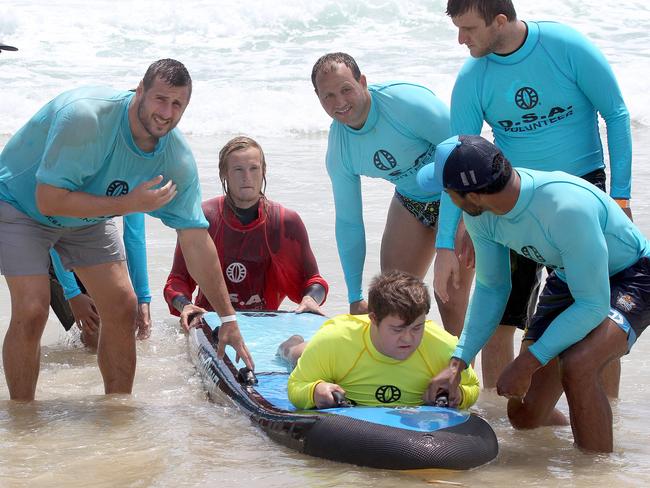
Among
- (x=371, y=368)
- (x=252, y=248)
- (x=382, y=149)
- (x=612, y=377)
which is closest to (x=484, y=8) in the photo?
(x=382, y=149)

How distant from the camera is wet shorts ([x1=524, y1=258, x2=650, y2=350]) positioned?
14.0 ft

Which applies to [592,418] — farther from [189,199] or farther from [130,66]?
[130,66]

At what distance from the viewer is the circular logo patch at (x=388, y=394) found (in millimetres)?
4641

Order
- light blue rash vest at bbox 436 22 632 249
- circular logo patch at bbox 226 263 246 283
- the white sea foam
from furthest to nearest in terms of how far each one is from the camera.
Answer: the white sea foam, circular logo patch at bbox 226 263 246 283, light blue rash vest at bbox 436 22 632 249

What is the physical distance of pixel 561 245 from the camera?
13.4 ft

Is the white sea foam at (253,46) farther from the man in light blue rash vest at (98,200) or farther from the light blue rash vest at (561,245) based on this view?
the light blue rash vest at (561,245)

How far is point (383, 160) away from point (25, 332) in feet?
6.62

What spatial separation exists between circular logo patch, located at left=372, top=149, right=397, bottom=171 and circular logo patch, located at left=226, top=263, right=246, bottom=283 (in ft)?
4.72

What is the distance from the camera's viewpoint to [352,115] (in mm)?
5523

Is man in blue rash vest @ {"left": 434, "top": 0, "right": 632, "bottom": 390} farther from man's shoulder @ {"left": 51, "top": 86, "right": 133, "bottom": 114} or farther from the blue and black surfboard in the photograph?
man's shoulder @ {"left": 51, "top": 86, "right": 133, "bottom": 114}

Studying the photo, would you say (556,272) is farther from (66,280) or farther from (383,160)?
(66,280)

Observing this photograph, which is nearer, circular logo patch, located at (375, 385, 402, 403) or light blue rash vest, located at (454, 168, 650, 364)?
light blue rash vest, located at (454, 168, 650, 364)

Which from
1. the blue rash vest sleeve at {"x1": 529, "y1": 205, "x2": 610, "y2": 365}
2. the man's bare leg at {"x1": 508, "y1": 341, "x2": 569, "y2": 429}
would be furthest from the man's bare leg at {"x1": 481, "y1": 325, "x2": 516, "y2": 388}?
the blue rash vest sleeve at {"x1": 529, "y1": 205, "x2": 610, "y2": 365}

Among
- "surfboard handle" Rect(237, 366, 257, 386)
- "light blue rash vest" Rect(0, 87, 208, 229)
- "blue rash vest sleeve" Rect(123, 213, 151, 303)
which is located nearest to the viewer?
"light blue rash vest" Rect(0, 87, 208, 229)
